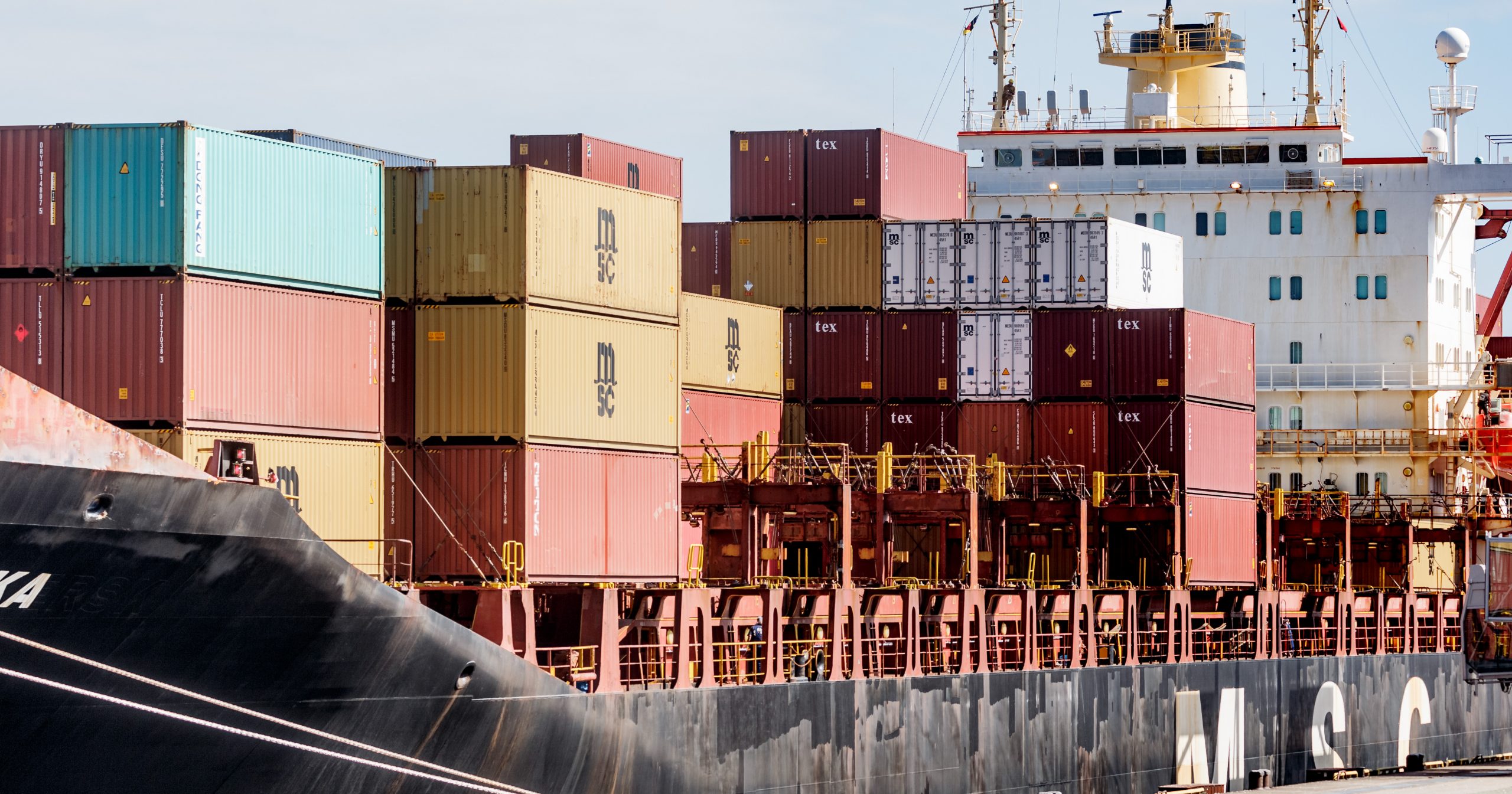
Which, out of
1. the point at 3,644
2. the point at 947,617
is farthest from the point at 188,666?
the point at 947,617

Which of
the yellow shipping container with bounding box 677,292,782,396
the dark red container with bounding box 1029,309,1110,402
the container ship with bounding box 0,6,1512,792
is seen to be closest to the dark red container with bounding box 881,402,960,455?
the container ship with bounding box 0,6,1512,792

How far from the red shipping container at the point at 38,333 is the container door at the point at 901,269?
19.5 meters

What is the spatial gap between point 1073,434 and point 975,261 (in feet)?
12.5

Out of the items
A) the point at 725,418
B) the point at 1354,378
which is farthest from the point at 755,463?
the point at 1354,378

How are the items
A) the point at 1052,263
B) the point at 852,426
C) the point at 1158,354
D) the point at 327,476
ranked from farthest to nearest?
the point at 1052,263
the point at 852,426
the point at 1158,354
the point at 327,476

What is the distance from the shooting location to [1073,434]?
37.6 m

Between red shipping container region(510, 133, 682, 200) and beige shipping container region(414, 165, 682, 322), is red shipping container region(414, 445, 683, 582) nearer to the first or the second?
beige shipping container region(414, 165, 682, 322)

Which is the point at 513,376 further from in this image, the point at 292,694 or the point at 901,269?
the point at 901,269

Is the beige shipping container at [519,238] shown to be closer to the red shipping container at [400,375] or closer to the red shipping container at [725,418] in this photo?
the red shipping container at [400,375]

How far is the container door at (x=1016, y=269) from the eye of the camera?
1507 inches

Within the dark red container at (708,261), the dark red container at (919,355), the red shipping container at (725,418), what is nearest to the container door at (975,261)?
the dark red container at (919,355)

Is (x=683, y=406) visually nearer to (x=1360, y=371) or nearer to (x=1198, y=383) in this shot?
(x=1198, y=383)

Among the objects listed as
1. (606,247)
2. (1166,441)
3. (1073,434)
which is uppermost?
(606,247)

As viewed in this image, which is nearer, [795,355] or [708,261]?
[795,355]
